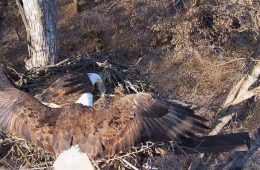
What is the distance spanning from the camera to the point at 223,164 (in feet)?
29.2

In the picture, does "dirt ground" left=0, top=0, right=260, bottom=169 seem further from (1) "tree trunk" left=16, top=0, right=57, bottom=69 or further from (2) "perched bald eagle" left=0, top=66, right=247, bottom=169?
(2) "perched bald eagle" left=0, top=66, right=247, bottom=169

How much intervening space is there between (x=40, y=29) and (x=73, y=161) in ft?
5.17

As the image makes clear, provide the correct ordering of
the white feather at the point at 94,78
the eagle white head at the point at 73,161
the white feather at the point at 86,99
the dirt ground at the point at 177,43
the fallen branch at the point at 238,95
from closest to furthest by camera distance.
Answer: the eagle white head at the point at 73,161
the white feather at the point at 86,99
the white feather at the point at 94,78
the fallen branch at the point at 238,95
the dirt ground at the point at 177,43

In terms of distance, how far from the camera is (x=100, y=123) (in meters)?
3.91

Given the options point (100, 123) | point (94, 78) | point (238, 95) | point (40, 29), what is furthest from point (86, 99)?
point (238, 95)

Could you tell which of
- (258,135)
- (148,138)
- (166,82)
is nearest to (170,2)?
(166,82)

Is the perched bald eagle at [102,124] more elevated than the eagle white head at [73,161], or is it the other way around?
the perched bald eagle at [102,124]

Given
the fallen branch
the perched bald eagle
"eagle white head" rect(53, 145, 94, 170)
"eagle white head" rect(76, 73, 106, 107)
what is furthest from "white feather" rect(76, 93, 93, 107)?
the fallen branch

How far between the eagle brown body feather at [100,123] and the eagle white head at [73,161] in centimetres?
5

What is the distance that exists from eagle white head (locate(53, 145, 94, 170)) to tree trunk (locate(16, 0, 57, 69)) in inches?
55.4

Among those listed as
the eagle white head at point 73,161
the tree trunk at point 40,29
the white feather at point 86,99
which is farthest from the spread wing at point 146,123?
the tree trunk at point 40,29

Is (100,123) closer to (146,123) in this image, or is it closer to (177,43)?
(146,123)

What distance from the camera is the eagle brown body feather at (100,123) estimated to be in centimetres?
379

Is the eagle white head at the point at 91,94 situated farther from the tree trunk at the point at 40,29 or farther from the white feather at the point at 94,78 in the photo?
the tree trunk at the point at 40,29
